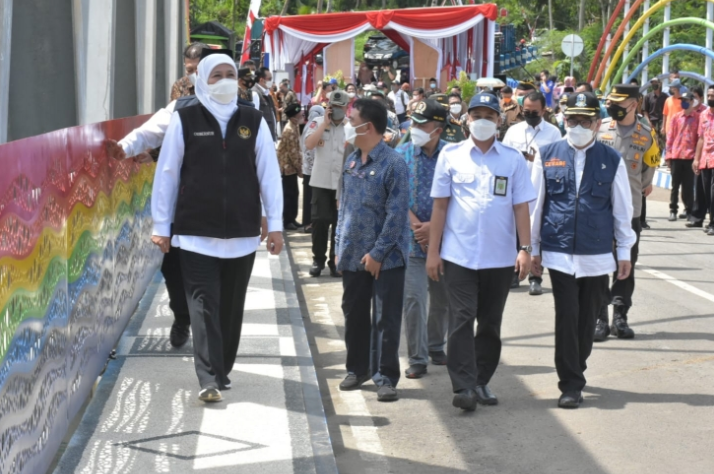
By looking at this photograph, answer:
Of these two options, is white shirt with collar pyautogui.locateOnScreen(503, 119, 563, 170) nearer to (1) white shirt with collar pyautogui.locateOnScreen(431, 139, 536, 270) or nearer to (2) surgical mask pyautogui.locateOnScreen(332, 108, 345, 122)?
(2) surgical mask pyautogui.locateOnScreen(332, 108, 345, 122)

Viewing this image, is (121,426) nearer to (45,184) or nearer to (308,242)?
(45,184)

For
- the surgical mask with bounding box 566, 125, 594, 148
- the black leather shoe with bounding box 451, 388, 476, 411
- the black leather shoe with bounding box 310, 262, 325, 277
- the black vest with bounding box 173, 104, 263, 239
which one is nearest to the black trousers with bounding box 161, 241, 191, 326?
the black vest with bounding box 173, 104, 263, 239

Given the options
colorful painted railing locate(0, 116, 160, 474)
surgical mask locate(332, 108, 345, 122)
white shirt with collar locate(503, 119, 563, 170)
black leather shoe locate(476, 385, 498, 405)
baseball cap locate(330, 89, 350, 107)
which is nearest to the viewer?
colorful painted railing locate(0, 116, 160, 474)

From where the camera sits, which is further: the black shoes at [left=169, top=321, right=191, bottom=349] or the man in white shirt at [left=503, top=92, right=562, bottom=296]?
the man in white shirt at [left=503, top=92, right=562, bottom=296]

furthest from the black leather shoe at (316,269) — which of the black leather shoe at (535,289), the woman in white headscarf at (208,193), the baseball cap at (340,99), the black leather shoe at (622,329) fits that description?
the woman in white headscarf at (208,193)

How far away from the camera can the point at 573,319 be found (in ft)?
22.7

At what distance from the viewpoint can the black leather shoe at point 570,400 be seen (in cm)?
691

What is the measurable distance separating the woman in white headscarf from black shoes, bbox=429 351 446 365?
225cm

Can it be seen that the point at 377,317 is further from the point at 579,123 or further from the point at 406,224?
the point at 579,123

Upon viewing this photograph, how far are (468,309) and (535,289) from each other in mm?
4572

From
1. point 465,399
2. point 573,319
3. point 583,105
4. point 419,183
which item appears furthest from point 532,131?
point 465,399

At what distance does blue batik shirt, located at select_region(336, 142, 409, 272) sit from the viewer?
6945 millimetres

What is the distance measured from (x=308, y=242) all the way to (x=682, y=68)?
3739 cm

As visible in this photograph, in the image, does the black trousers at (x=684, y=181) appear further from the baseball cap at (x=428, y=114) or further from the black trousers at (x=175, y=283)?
the black trousers at (x=175, y=283)
